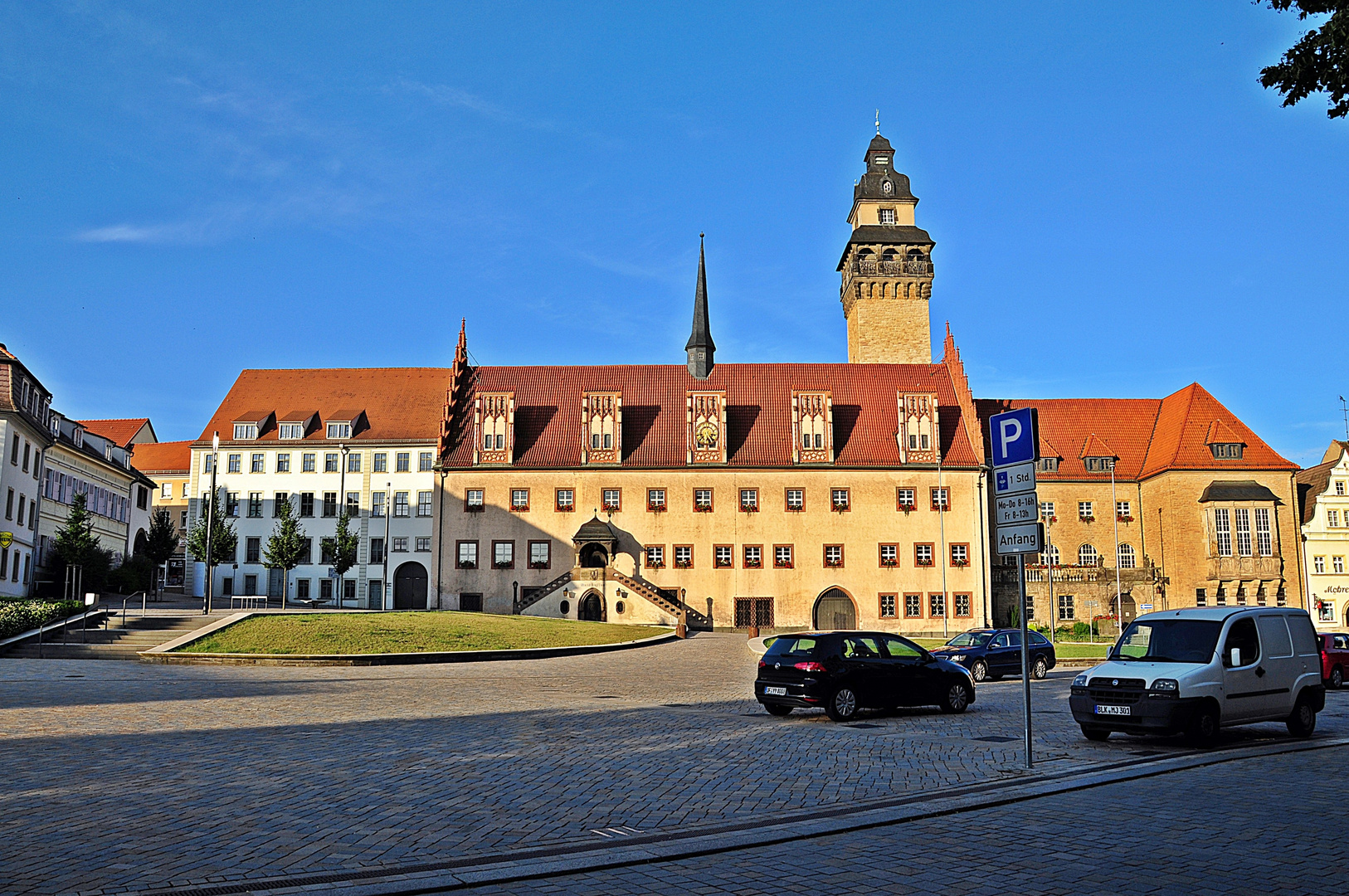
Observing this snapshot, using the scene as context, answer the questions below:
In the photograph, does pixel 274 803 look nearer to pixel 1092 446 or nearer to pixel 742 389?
pixel 742 389

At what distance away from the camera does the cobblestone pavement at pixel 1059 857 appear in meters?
6.96

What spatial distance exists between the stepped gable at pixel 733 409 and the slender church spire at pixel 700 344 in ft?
1.79

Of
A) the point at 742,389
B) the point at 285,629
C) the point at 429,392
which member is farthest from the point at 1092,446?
the point at 285,629

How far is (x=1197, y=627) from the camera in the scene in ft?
50.0

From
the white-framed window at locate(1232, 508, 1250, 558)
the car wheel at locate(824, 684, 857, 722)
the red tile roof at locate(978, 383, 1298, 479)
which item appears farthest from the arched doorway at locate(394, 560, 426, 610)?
the car wheel at locate(824, 684, 857, 722)

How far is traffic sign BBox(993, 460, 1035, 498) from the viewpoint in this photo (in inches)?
481

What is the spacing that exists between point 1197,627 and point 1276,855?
805cm

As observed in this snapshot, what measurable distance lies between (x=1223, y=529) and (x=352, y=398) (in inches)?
2337

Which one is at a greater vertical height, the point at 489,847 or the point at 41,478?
the point at 41,478

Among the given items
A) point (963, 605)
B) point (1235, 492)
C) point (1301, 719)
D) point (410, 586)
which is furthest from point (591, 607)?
point (1301, 719)

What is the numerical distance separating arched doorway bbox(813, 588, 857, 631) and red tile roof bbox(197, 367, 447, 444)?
29055 mm

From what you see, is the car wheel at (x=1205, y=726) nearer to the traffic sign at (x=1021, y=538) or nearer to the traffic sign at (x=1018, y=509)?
the traffic sign at (x=1021, y=538)

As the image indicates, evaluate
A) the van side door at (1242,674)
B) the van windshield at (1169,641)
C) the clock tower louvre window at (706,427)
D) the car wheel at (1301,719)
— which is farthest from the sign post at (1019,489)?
the clock tower louvre window at (706,427)

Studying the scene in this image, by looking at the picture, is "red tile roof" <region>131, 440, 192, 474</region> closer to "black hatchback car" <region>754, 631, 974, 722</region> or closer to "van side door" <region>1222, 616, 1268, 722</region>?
"black hatchback car" <region>754, 631, 974, 722</region>
